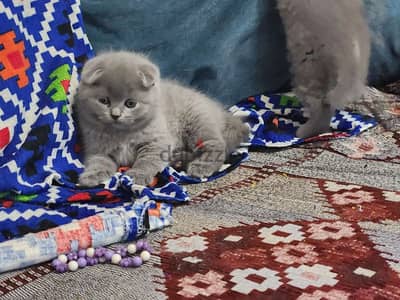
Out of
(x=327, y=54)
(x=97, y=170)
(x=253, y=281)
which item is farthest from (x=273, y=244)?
(x=327, y=54)

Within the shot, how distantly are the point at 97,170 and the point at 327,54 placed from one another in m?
0.84

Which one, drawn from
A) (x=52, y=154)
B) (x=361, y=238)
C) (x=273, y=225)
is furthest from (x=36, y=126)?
(x=361, y=238)

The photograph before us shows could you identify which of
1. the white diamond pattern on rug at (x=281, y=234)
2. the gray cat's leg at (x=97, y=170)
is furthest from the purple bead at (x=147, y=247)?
the gray cat's leg at (x=97, y=170)

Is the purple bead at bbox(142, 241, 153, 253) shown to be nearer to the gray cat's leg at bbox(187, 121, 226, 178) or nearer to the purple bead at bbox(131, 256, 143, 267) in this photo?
the purple bead at bbox(131, 256, 143, 267)

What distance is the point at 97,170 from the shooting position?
5.35ft

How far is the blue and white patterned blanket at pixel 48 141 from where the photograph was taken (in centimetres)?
139

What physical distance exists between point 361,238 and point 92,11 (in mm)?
1072

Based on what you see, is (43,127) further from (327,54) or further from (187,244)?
(327,54)

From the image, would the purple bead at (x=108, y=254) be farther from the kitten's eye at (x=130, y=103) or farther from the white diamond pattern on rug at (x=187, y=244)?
the kitten's eye at (x=130, y=103)

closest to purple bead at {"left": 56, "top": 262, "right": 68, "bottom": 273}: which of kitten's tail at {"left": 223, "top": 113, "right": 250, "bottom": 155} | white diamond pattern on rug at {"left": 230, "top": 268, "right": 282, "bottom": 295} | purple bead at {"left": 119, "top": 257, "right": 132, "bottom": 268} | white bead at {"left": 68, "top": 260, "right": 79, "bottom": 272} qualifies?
white bead at {"left": 68, "top": 260, "right": 79, "bottom": 272}

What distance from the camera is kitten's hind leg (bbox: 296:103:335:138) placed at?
75.7 inches

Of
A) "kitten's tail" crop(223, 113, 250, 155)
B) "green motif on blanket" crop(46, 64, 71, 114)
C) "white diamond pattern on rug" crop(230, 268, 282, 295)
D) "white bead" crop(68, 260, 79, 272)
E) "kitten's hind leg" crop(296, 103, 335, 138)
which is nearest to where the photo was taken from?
"white diamond pattern on rug" crop(230, 268, 282, 295)

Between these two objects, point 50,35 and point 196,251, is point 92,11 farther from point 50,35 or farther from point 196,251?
point 196,251

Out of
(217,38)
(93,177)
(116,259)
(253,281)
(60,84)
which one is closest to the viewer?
(253,281)
